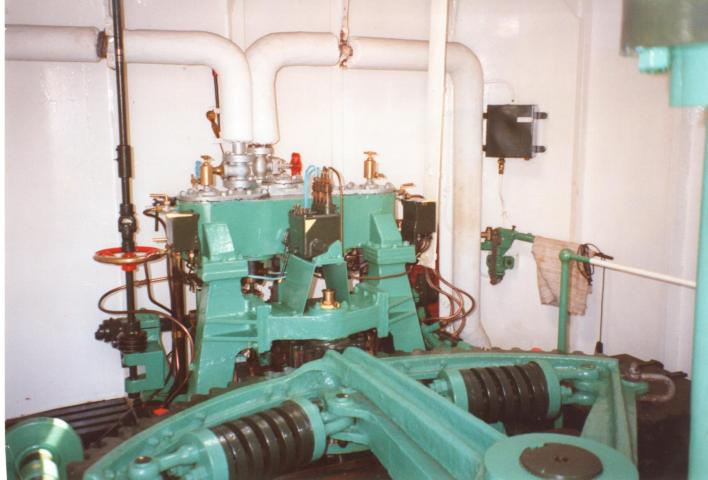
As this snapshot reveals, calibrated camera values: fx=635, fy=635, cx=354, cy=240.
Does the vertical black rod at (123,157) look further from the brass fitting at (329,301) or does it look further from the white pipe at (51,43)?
the brass fitting at (329,301)

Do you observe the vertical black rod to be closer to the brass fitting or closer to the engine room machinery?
the engine room machinery

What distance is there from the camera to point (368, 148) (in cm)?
402

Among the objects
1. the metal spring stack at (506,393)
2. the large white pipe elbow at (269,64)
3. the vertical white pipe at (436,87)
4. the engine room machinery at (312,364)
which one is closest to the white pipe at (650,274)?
the engine room machinery at (312,364)

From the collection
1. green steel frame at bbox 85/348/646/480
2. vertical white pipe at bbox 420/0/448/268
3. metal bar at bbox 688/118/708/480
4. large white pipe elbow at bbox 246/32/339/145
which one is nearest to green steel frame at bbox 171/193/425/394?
large white pipe elbow at bbox 246/32/339/145

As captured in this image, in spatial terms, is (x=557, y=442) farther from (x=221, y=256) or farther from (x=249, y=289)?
(x=249, y=289)

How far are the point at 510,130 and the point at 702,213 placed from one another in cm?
361

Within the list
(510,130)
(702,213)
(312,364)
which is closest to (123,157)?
(312,364)

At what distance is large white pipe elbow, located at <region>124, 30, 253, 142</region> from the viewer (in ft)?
9.99

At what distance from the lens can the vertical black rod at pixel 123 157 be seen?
2963mm

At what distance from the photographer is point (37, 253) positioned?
333cm

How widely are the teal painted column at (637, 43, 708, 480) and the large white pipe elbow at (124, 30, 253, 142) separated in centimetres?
257

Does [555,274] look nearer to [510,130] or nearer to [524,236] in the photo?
[524,236]

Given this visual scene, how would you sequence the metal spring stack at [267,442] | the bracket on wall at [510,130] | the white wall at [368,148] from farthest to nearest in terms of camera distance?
the bracket on wall at [510,130] → the white wall at [368,148] → the metal spring stack at [267,442]

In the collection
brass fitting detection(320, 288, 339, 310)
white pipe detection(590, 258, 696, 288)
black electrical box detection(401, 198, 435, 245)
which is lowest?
brass fitting detection(320, 288, 339, 310)
